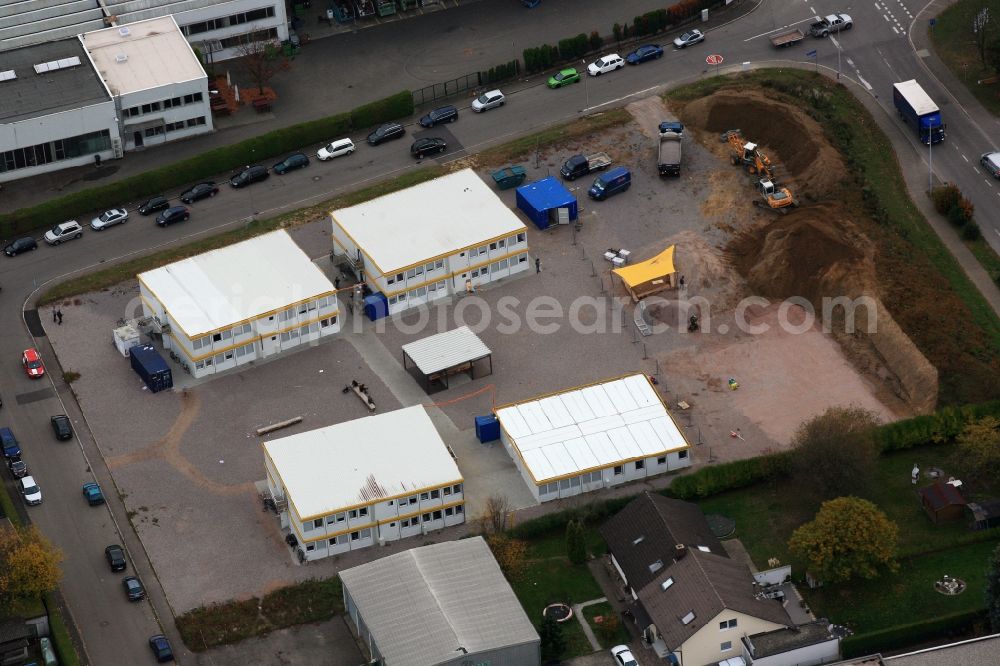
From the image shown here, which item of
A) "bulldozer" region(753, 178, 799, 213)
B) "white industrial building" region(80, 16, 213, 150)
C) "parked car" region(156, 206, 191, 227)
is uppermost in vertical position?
"white industrial building" region(80, 16, 213, 150)

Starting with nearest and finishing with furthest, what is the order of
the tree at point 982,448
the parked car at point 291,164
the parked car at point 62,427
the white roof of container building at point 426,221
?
1. the tree at point 982,448
2. the parked car at point 62,427
3. the white roof of container building at point 426,221
4. the parked car at point 291,164

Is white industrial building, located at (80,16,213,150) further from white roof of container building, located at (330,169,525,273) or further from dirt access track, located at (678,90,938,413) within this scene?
dirt access track, located at (678,90,938,413)

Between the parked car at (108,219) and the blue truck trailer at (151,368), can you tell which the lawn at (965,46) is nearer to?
the parked car at (108,219)

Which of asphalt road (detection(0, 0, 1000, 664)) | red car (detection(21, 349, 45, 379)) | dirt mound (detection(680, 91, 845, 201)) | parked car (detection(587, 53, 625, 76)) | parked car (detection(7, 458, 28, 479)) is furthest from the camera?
parked car (detection(587, 53, 625, 76))

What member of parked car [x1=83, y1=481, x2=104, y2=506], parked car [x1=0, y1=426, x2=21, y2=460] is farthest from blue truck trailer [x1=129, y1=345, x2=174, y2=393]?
parked car [x1=83, y1=481, x2=104, y2=506]

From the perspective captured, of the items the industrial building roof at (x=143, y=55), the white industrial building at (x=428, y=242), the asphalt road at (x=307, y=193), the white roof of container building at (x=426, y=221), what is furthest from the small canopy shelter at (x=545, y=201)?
the industrial building roof at (x=143, y=55)

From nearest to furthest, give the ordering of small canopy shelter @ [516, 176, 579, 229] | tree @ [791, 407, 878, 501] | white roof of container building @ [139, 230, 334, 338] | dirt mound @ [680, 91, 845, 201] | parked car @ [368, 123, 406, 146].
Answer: tree @ [791, 407, 878, 501] → white roof of container building @ [139, 230, 334, 338] → small canopy shelter @ [516, 176, 579, 229] → dirt mound @ [680, 91, 845, 201] → parked car @ [368, 123, 406, 146]
